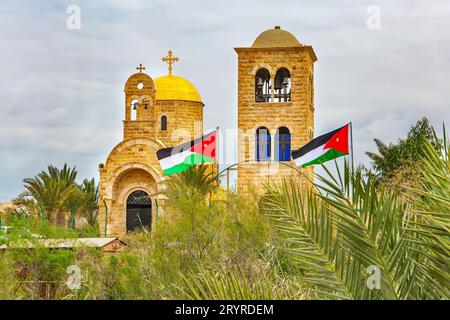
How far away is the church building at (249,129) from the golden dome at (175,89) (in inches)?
246

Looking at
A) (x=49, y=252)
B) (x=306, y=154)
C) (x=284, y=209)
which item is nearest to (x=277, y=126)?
(x=306, y=154)

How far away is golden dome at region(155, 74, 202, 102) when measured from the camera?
140 ft

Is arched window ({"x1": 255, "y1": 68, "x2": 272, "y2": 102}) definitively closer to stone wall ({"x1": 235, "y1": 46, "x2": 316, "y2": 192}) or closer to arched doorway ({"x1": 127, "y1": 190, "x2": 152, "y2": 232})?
stone wall ({"x1": 235, "y1": 46, "x2": 316, "y2": 192})

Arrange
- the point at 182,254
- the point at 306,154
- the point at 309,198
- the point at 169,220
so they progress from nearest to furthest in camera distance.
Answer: the point at 309,198 < the point at 182,254 < the point at 169,220 < the point at 306,154

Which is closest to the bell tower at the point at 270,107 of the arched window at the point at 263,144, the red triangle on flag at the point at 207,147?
the arched window at the point at 263,144

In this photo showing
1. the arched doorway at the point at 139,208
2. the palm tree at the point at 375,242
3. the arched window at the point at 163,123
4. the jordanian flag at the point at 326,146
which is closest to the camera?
the palm tree at the point at 375,242

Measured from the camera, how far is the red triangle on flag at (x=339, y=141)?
22.5 m

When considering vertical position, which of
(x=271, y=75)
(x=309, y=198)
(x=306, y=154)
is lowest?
(x=309, y=198)

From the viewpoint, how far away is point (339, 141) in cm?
2262

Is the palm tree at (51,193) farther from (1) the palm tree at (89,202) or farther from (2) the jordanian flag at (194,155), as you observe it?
(2) the jordanian flag at (194,155)

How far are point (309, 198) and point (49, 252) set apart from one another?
655 inches

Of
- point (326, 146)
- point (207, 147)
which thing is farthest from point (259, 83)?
point (326, 146)
